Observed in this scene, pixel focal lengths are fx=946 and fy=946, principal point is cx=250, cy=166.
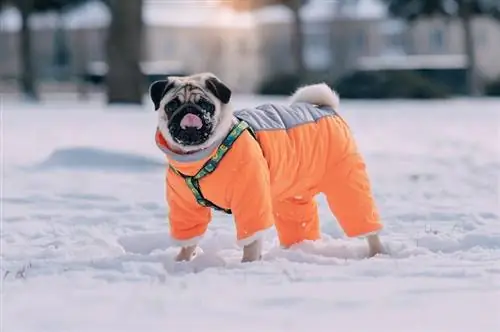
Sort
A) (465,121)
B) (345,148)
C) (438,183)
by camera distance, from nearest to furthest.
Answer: (345,148) → (438,183) → (465,121)

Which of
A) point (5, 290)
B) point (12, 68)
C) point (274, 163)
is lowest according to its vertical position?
point (12, 68)

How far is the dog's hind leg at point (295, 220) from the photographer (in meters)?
5.27

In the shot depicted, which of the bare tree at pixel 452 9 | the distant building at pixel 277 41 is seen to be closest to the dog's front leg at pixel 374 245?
the bare tree at pixel 452 9

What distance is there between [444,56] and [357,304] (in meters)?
51.2

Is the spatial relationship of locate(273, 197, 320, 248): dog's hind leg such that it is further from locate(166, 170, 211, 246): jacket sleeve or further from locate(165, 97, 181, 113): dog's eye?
locate(165, 97, 181, 113): dog's eye

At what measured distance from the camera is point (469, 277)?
157 inches

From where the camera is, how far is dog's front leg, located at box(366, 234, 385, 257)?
4.96 metres

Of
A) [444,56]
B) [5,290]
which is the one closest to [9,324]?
[5,290]

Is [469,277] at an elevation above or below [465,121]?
above

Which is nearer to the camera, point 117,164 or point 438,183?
point 438,183

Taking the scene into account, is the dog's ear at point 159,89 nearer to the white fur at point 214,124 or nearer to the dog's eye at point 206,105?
the white fur at point 214,124

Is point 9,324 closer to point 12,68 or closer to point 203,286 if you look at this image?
point 203,286

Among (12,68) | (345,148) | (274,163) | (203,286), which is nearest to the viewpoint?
(203,286)

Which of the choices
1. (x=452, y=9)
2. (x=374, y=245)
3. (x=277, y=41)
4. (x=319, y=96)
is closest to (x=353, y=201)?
(x=374, y=245)
